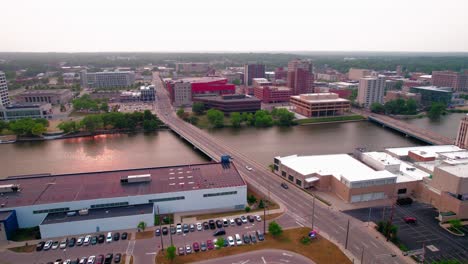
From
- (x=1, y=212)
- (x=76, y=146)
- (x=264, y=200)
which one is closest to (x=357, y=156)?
(x=264, y=200)

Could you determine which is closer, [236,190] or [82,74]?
[236,190]

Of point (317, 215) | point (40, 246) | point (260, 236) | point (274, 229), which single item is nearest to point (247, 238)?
point (260, 236)

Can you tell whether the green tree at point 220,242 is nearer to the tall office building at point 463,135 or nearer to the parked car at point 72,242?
the parked car at point 72,242

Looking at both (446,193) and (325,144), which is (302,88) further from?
(446,193)

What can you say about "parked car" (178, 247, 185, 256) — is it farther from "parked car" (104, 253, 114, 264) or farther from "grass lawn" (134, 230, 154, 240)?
"parked car" (104, 253, 114, 264)

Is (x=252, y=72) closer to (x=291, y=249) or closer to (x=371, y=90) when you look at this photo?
(x=371, y=90)

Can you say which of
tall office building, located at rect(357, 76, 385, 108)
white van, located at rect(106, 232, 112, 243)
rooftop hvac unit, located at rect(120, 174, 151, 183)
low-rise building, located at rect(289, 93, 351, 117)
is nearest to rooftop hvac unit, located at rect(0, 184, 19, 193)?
rooftop hvac unit, located at rect(120, 174, 151, 183)

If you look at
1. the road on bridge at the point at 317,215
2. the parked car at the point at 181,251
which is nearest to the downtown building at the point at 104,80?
the road on bridge at the point at 317,215
